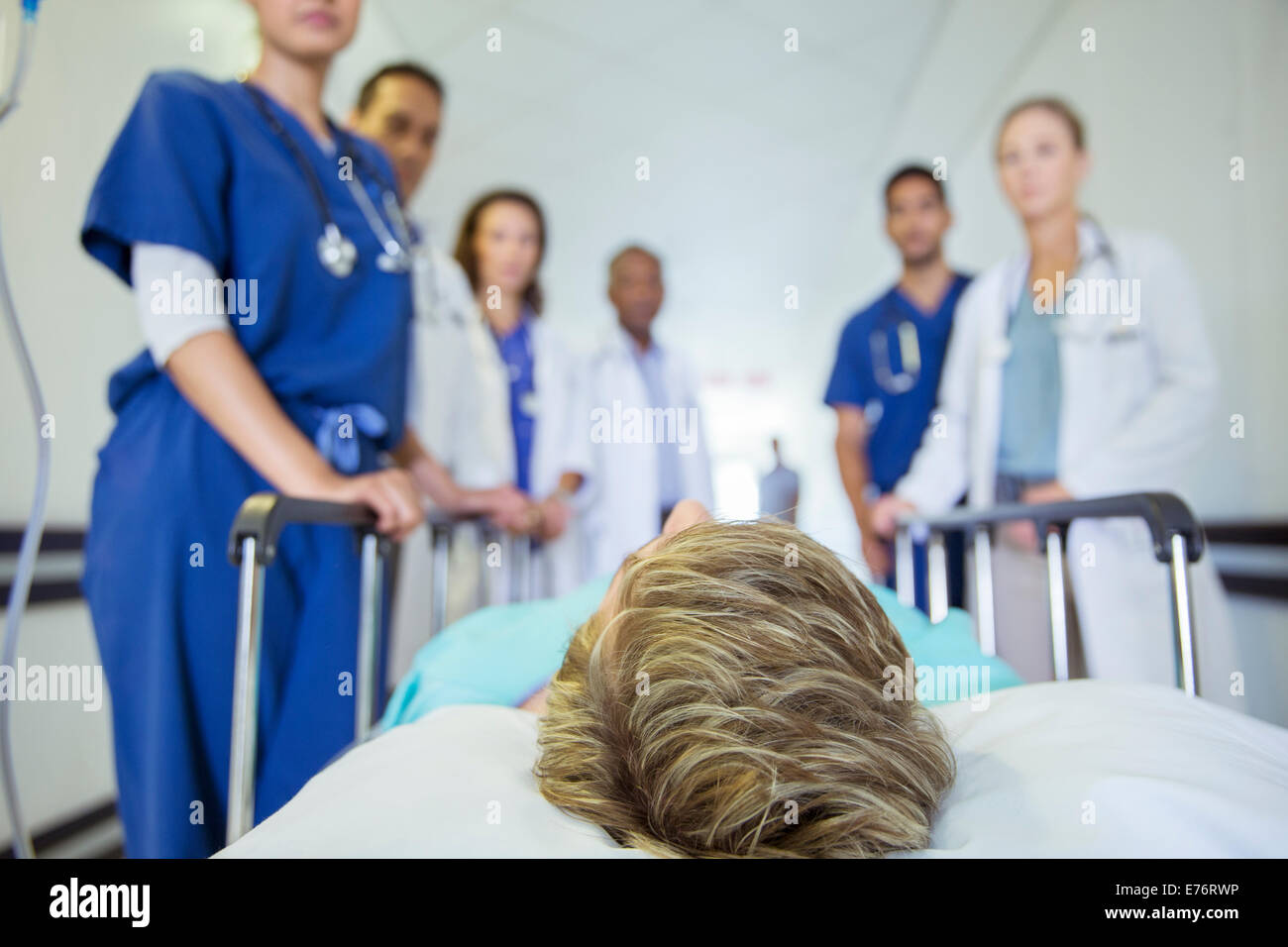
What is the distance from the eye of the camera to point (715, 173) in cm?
304

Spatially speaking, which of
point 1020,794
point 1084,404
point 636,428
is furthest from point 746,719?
point 636,428

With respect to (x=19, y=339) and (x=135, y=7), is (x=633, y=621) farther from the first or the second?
(x=135, y=7)

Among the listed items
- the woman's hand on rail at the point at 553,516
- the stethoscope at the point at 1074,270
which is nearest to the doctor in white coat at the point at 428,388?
the woman's hand on rail at the point at 553,516

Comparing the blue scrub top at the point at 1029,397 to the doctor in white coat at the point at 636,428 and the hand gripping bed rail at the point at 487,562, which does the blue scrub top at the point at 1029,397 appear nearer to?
the doctor in white coat at the point at 636,428

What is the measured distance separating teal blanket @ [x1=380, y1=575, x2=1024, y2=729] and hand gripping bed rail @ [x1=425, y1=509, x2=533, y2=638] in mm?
399

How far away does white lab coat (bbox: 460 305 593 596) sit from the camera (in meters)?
1.84

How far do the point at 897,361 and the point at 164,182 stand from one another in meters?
1.68

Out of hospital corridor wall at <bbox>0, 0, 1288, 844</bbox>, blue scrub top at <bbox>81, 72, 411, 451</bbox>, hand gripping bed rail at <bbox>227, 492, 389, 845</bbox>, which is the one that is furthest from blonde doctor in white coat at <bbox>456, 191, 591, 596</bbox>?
hand gripping bed rail at <bbox>227, 492, 389, 845</bbox>

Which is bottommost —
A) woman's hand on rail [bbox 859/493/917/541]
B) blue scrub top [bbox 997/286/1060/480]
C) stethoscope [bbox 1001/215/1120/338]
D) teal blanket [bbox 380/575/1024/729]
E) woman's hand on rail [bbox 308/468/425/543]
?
teal blanket [bbox 380/575/1024/729]

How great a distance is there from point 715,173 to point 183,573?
2.73 metres

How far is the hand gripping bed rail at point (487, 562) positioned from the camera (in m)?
1.24

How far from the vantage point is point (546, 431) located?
198 centimetres

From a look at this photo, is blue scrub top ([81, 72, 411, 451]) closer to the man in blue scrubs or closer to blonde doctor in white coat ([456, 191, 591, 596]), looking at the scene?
blonde doctor in white coat ([456, 191, 591, 596])
